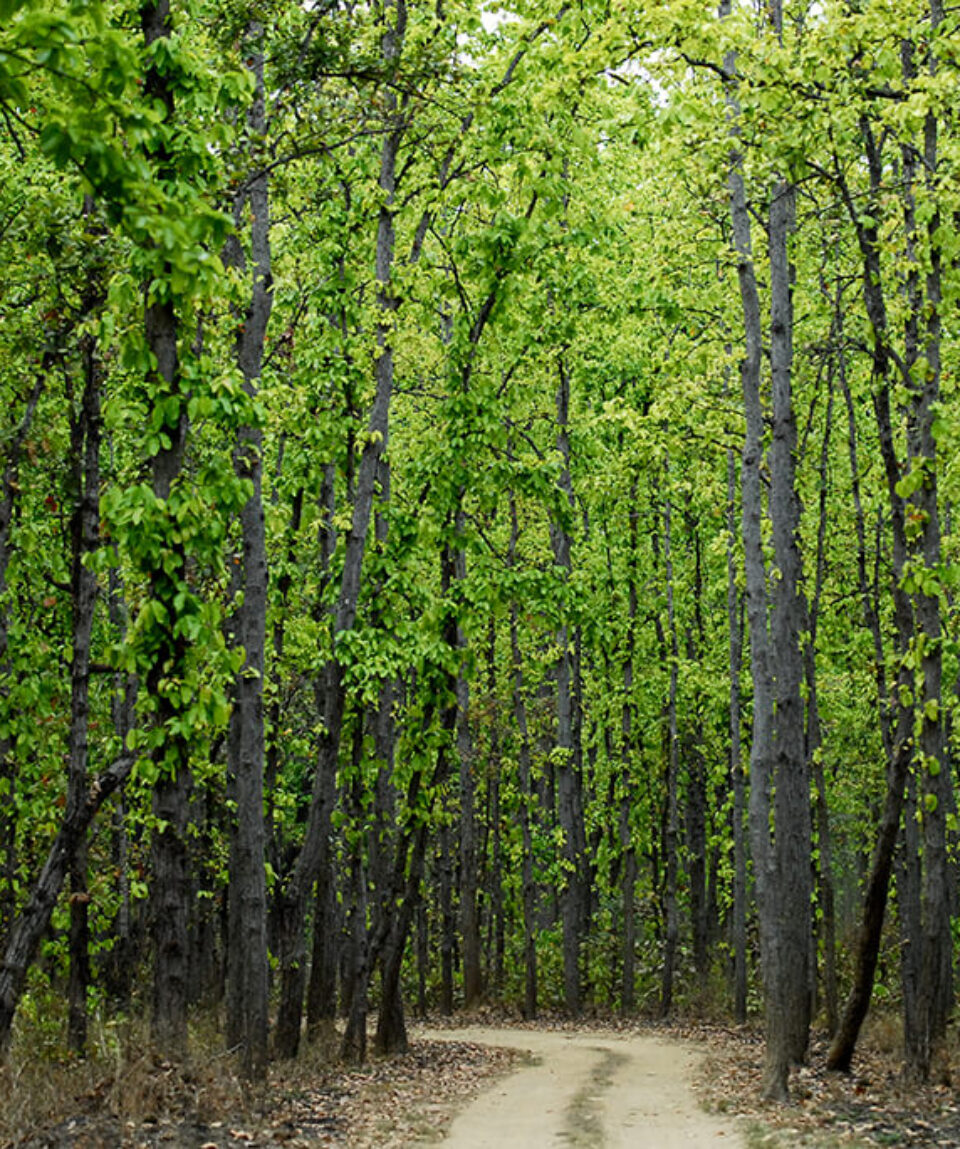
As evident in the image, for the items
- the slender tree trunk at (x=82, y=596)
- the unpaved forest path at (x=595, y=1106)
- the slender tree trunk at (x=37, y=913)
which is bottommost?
the unpaved forest path at (x=595, y=1106)

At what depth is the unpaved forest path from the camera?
36.0 ft

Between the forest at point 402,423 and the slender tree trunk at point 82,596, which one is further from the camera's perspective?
the slender tree trunk at point 82,596

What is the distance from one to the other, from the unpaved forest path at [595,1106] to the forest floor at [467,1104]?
0.03 m

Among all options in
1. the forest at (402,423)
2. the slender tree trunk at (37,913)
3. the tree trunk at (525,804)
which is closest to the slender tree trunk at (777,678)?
the forest at (402,423)

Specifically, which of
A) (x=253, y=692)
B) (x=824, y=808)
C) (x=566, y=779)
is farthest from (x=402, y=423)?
(x=253, y=692)

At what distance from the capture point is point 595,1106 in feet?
44.1

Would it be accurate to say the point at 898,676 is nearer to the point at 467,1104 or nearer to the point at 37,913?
the point at 467,1104

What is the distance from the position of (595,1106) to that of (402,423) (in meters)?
17.4

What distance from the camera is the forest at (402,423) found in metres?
9.16

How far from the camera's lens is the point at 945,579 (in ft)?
34.5

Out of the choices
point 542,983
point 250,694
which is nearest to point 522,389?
point 250,694

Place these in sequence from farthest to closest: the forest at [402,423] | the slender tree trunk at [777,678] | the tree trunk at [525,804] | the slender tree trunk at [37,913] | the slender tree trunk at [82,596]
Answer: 1. the tree trunk at [525,804]
2. the slender tree trunk at [777,678]
3. the slender tree trunk at [82,596]
4. the slender tree trunk at [37,913]
5. the forest at [402,423]

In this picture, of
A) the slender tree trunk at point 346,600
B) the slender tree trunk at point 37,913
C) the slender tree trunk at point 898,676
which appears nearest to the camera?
the slender tree trunk at point 37,913

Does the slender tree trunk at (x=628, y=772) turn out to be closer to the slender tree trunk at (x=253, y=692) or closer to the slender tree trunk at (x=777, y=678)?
the slender tree trunk at (x=777, y=678)
